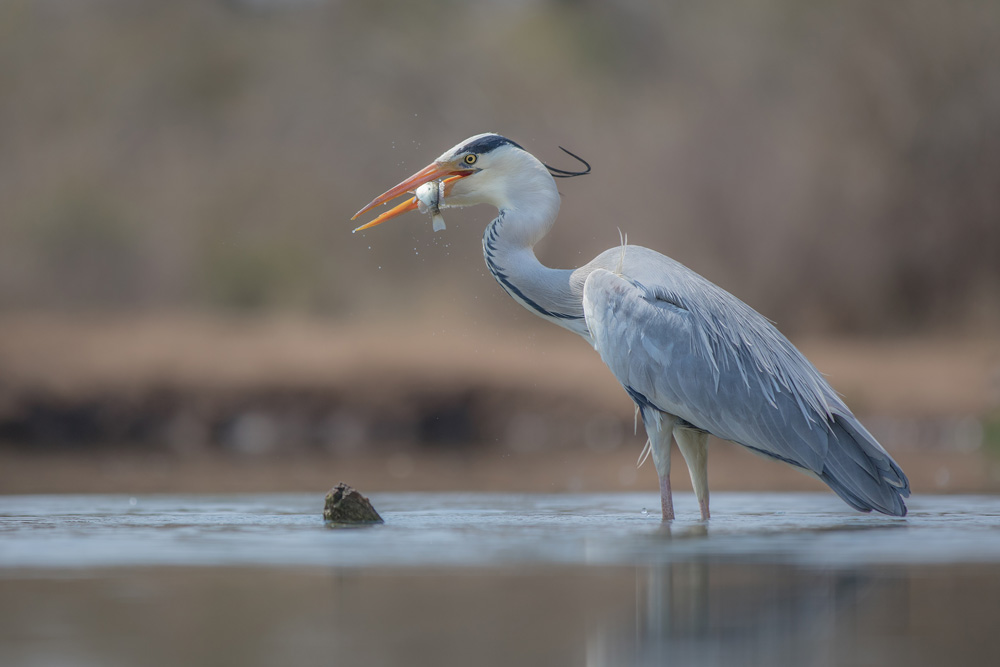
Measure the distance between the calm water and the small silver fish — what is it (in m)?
1.89

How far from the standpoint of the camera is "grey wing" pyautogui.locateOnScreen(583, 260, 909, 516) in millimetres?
7180

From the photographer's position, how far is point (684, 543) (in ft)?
19.2

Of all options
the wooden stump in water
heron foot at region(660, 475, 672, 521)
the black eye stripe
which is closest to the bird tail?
heron foot at region(660, 475, 672, 521)

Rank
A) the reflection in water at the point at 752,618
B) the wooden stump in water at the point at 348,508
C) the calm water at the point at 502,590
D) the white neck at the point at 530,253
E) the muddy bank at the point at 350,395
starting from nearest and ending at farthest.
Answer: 1. the reflection in water at the point at 752,618
2. the calm water at the point at 502,590
3. the wooden stump in water at the point at 348,508
4. the white neck at the point at 530,253
5. the muddy bank at the point at 350,395

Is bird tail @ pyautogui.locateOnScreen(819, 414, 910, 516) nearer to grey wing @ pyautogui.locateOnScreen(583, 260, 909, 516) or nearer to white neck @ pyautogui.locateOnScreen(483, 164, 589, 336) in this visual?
grey wing @ pyautogui.locateOnScreen(583, 260, 909, 516)

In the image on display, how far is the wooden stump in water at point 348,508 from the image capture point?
6.96m

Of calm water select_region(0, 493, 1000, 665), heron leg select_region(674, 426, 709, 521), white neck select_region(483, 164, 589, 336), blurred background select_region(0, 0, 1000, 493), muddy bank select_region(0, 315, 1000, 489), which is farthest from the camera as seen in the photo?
muddy bank select_region(0, 315, 1000, 489)

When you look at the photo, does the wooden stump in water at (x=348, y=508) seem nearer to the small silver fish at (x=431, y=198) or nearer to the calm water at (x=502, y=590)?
the calm water at (x=502, y=590)

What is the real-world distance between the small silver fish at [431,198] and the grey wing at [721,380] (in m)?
1.21

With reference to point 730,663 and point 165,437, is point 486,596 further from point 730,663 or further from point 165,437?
point 165,437

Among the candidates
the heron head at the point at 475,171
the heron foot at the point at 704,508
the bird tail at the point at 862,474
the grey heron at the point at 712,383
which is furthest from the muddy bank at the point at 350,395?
the bird tail at the point at 862,474

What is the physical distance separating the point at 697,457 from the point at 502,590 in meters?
3.00

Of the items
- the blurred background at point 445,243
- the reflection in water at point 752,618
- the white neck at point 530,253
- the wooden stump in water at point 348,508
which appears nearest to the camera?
the reflection in water at point 752,618

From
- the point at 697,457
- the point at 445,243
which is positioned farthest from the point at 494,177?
the point at 445,243
